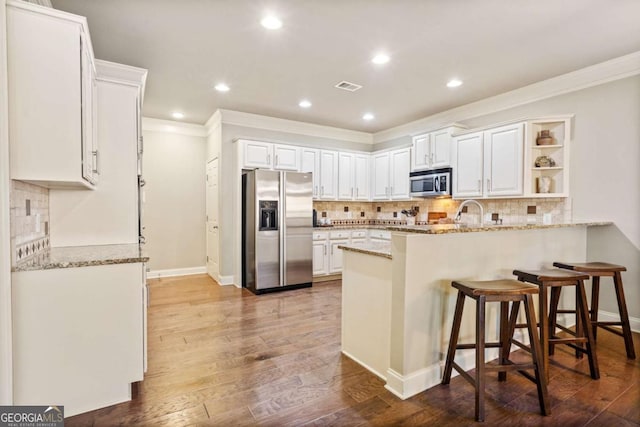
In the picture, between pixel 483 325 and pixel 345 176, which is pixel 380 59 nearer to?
pixel 483 325

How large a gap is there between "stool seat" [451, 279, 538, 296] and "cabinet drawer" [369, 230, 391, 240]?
10.9 feet

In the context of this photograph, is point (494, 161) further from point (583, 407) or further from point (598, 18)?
point (583, 407)

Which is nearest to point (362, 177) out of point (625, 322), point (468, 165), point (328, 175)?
point (328, 175)

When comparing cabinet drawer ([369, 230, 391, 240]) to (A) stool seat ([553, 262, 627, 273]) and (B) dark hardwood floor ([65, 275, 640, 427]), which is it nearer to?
(B) dark hardwood floor ([65, 275, 640, 427])

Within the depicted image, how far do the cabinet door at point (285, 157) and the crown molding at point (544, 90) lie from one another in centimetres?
212

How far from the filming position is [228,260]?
491 centimetres

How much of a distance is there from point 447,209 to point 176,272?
4.67 m

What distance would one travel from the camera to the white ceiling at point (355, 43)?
7.54ft

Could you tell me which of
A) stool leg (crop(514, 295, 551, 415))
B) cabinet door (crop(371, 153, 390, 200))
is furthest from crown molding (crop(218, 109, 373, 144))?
stool leg (crop(514, 295, 551, 415))

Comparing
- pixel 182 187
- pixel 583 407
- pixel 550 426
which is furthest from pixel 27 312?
pixel 182 187

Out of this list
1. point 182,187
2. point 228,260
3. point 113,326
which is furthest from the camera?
point 182,187

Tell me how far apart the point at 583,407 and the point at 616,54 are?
3.17 metres

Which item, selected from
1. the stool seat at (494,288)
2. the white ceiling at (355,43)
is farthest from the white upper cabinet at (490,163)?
the stool seat at (494,288)

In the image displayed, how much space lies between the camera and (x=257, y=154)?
4828 mm
